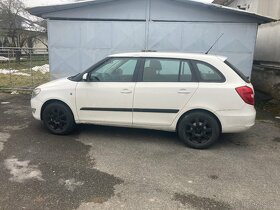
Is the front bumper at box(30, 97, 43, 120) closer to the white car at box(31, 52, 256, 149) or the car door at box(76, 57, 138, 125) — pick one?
the white car at box(31, 52, 256, 149)

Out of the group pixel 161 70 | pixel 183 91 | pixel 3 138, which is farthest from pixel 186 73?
pixel 3 138

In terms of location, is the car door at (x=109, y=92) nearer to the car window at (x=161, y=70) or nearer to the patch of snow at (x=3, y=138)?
the car window at (x=161, y=70)

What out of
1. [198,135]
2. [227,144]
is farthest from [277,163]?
[198,135]

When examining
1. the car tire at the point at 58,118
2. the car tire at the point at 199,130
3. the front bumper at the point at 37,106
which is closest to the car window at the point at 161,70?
the car tire at the point at 199,130

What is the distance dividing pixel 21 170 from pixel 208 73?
3304 mm

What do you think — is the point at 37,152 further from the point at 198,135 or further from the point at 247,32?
the point at 247,32

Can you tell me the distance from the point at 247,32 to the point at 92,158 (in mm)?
6292

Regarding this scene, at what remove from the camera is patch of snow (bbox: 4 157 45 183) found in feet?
12.2

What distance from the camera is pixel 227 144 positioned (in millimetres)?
5227

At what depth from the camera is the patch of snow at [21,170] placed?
3707 mm

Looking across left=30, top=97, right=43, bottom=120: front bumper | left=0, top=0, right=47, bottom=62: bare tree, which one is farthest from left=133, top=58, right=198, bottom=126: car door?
left=0, top=0, right=47, bottom=62: bare tree

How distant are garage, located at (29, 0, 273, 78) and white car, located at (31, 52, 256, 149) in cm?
366

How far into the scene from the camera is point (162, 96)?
486cm

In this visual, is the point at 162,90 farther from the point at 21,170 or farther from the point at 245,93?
the point at 21,170
